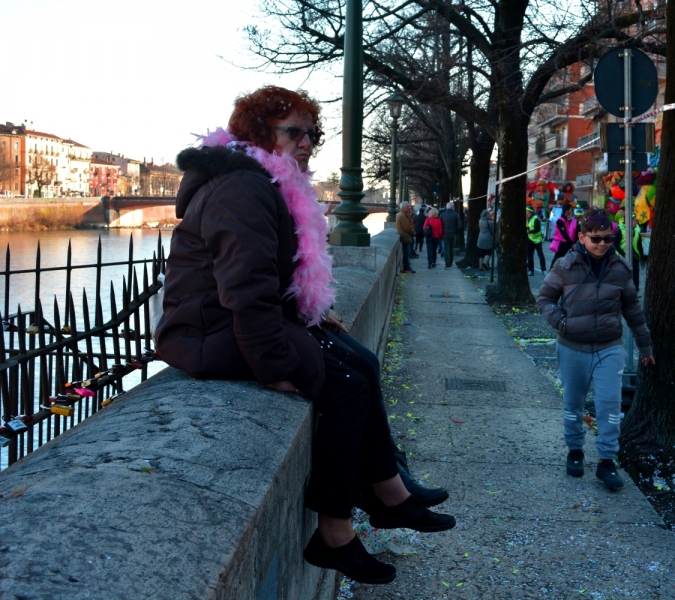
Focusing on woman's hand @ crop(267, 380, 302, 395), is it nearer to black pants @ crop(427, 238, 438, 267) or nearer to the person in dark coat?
the person in dark coat

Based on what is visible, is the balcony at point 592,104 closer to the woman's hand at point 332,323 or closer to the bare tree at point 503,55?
the bare tree at point 503,55

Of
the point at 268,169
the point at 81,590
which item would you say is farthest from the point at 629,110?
the point at 81,590

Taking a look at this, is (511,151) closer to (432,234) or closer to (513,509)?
(432,234)

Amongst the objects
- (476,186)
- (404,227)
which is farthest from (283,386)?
(476,186)

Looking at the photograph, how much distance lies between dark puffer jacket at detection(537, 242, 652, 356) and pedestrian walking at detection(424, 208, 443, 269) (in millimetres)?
17845

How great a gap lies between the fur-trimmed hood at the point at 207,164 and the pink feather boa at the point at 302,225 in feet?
0.26

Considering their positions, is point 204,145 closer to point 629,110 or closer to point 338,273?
point 338,273

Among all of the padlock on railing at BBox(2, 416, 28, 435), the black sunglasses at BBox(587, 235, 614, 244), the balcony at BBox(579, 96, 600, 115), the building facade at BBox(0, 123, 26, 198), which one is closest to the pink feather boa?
the padlock on railing at BBox(2, 416, 28, 435)

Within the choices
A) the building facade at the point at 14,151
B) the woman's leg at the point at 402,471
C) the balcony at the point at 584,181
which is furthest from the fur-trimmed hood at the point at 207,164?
the building facade at the point at 14,151

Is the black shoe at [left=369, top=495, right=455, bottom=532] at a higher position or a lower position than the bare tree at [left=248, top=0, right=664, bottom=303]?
lower

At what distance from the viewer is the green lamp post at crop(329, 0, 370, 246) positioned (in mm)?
7906

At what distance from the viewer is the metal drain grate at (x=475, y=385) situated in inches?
296

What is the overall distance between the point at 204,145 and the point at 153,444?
118cm

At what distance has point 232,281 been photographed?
2383mm
